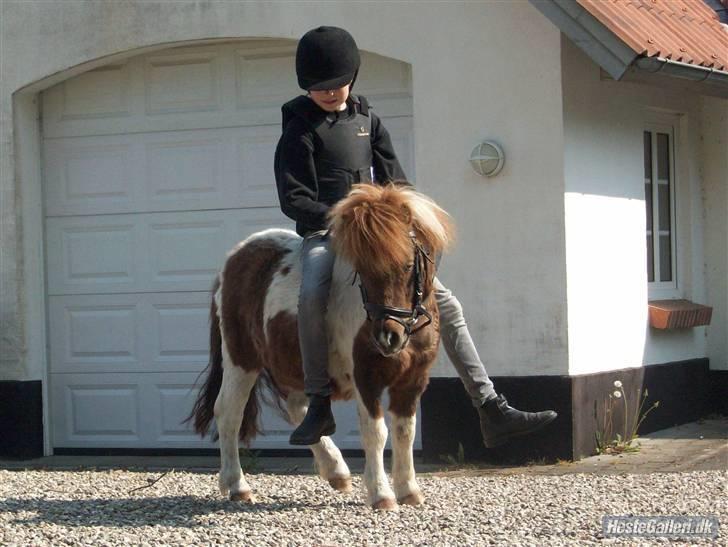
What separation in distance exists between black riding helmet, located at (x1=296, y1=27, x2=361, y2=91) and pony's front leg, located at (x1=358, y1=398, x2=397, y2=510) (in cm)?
169

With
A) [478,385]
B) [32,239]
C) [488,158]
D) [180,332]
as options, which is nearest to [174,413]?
[180,332]

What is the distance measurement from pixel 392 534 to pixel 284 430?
420cm

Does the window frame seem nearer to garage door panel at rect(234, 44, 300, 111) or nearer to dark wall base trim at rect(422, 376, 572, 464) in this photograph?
dark wall base trim at rect(422, 376, 572, 464)

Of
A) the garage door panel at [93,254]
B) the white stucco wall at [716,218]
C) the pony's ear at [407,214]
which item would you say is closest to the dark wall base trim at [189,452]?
the garage door panel at [93,254]

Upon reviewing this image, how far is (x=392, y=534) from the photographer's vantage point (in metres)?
6.39

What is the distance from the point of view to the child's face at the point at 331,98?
23.0 ft

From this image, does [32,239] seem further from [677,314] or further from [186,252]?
[677,314]

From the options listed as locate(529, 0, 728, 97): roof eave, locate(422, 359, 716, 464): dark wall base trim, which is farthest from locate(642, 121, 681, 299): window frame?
locate(529, 0, 728, 97): roof eave

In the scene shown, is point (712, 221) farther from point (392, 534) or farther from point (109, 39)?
point (392, 534)

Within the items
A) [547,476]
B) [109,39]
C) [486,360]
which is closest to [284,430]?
[486,360]

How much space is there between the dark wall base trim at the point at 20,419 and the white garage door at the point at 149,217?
0.77ft

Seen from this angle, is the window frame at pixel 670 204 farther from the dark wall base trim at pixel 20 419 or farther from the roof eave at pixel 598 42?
the dark wall base trim at pixel 20 419

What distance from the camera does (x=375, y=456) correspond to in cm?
680

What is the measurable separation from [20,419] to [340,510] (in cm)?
467
